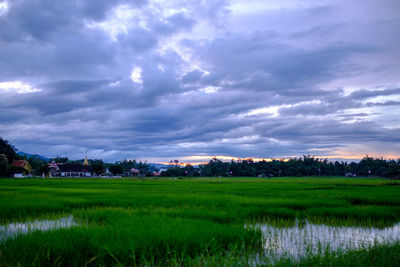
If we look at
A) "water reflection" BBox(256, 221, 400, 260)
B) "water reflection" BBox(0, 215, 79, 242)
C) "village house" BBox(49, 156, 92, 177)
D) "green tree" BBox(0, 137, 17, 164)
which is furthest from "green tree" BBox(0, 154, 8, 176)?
"water reflection" BBox(256, 221, 400, 260)

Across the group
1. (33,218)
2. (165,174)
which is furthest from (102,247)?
(165,174)

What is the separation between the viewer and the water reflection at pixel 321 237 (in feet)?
19.0

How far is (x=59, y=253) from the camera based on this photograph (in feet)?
15.4

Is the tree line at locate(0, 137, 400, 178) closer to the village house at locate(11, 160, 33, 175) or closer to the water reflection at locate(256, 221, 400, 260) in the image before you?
the village house at locate(11, 160, 33, 175)

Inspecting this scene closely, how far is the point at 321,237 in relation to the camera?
7.03 metres

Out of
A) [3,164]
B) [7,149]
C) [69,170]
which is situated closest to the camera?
[3,164]

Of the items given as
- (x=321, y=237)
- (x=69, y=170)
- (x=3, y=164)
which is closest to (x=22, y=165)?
(x=3, y=164)

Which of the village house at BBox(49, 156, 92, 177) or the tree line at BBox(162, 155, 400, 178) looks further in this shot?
the tree line at BBox(162, 155, 400, 178)

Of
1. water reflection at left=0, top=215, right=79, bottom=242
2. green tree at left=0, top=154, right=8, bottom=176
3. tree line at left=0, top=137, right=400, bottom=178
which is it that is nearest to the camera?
water reflection at left=0, top=215, right=79, bottom=242

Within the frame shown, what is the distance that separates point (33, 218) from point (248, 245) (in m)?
7.30

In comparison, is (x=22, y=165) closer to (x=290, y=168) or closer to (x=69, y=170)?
(x=69, y=170)

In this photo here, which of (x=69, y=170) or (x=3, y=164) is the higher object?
(x=3, y=164)

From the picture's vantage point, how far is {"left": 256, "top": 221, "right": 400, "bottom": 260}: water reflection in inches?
228

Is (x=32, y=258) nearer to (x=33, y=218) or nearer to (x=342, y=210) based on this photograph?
(x=33, y=218)
